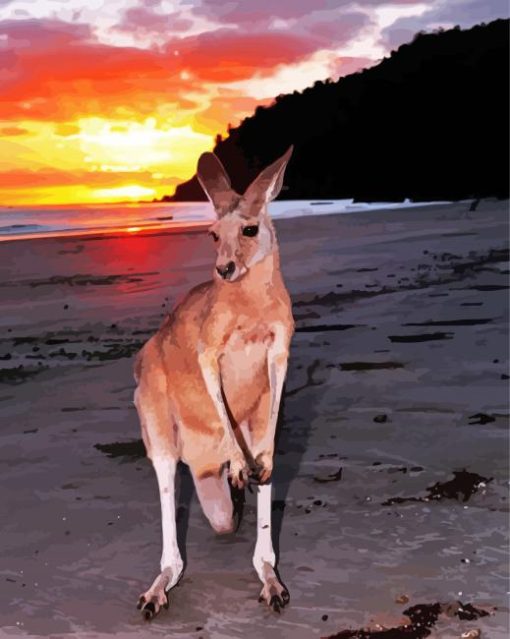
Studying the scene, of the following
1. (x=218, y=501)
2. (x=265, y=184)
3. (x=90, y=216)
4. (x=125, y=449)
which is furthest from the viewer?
(x=90, y=216)

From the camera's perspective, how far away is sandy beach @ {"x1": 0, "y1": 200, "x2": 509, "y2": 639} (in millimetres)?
1724

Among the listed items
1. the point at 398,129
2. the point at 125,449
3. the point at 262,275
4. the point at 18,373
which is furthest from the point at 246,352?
the point at 398,129

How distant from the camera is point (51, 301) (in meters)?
4.50

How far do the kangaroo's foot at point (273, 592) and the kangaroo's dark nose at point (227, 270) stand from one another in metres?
0.61

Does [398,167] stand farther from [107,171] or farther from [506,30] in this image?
[107,171]

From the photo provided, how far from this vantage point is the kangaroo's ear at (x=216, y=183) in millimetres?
1659

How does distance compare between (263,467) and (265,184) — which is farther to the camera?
(263,467)

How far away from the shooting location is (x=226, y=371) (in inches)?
67.3

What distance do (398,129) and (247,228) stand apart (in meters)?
3.14

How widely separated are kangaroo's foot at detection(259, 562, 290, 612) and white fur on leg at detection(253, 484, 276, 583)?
0.07 ft

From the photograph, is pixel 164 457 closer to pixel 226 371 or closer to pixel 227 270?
pixel 226 371

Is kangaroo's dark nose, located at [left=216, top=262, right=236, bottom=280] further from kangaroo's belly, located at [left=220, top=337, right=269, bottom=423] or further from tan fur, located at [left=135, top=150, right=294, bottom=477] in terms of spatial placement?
kangaroo's belly, located at [left=220, top=337, right=269, bottom=423]

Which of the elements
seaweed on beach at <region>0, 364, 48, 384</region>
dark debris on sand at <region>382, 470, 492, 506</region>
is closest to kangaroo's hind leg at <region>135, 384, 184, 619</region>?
dark debris on sand at <region>382, 470, 492, 506</region>

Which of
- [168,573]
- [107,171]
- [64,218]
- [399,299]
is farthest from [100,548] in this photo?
[399,299]
